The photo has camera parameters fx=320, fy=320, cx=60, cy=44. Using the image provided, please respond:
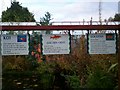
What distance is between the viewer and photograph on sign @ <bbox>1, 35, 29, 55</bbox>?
594cm

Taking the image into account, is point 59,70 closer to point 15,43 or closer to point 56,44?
point 56,44

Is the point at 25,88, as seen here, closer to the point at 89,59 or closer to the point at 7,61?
the point at 7,61

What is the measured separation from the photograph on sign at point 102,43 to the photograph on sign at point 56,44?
46 centimetres

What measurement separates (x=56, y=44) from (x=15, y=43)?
0.76 m

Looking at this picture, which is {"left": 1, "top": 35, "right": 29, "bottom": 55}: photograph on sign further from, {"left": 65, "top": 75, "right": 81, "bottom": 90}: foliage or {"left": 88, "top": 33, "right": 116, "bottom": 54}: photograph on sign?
{"left": 65, "top": 75, "right": 81, "bottom": 90}: foliage

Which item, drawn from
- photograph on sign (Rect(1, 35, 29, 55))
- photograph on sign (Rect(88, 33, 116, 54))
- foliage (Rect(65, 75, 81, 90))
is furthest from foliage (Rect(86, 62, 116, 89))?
photograph on sign (Rect(1, 35, 29, 55))

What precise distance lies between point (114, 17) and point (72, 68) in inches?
71.5

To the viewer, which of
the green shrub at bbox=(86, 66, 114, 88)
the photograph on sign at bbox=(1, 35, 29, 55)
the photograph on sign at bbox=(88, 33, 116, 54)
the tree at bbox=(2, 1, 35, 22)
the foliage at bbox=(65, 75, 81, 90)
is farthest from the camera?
the tree at bbox=(2, 1, 35, 22)

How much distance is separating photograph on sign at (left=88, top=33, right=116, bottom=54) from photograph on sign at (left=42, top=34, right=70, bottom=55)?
1.49ft

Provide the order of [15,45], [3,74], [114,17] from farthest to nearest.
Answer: [114,17]
[3,74]
[15,45]

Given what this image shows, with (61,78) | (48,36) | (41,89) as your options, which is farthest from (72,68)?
(48,36)

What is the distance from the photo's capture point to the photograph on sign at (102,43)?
6.09 metres

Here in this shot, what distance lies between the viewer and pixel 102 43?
20.0ft

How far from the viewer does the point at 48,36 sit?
6004 millimetres
